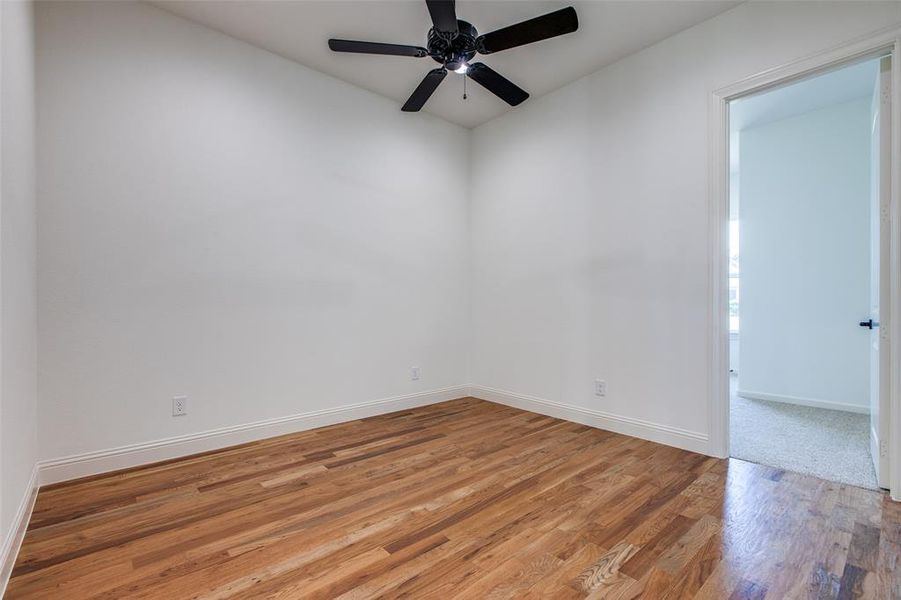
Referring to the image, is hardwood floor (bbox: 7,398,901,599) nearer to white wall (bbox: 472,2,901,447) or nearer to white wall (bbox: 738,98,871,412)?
white wall (bbox: 472,2,901,447)

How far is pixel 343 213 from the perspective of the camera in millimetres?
3490

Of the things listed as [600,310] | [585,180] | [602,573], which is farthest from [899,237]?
[602,573]

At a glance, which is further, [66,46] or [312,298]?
[312,298]

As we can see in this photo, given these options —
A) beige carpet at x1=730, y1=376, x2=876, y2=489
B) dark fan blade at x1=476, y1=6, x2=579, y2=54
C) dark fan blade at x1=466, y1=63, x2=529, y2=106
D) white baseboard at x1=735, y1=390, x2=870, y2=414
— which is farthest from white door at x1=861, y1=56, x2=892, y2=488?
white baseboard at x1=735, y1=390, x2=870, y2=414

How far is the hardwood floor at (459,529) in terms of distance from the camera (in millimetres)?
1476

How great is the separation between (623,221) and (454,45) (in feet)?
5.71

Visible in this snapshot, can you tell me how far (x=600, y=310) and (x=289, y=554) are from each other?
2.64 metres

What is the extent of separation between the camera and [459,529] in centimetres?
183

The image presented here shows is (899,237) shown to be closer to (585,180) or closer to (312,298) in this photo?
(585,180)

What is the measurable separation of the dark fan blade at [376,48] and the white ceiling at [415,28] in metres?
0.34

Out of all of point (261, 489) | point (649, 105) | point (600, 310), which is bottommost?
point (261, 489)

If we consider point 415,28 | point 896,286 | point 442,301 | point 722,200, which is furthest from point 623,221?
point 415,28

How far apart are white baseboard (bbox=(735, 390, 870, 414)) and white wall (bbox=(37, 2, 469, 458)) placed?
3.49m

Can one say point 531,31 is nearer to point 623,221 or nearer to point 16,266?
point 623,221
